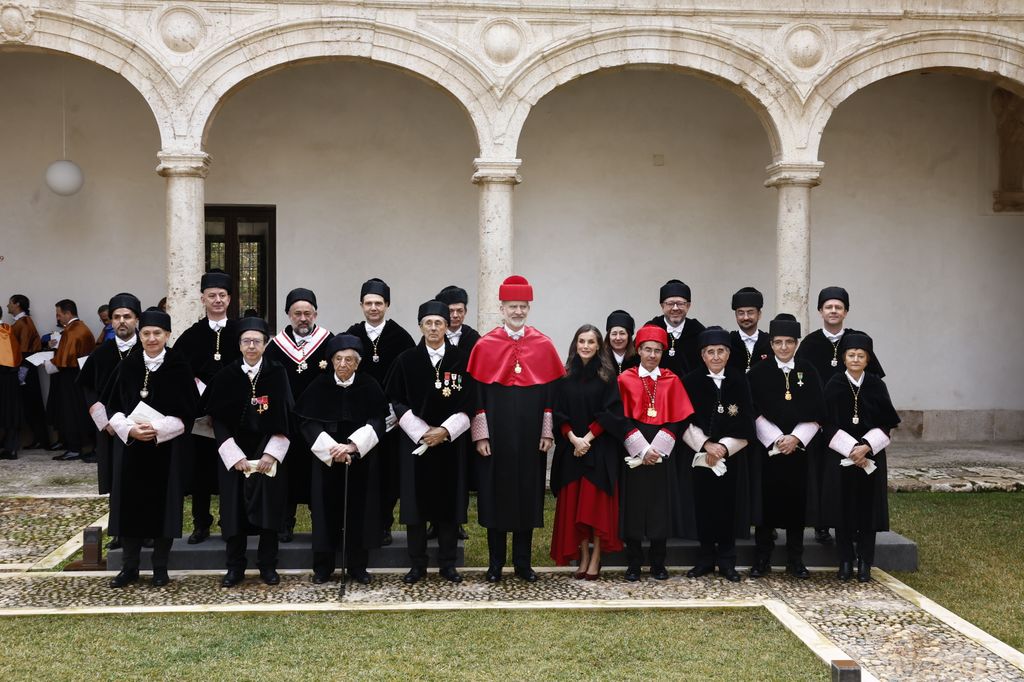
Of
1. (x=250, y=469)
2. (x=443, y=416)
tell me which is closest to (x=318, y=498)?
(x=250, y=469)

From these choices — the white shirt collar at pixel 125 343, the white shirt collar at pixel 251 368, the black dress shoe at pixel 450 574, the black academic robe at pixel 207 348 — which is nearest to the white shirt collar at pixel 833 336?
the black dress shoe at pixel 450 574

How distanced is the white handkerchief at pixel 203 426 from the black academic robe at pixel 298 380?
0.53 meters

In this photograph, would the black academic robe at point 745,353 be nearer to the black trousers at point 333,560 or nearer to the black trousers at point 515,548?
the black trousers at point 515,548

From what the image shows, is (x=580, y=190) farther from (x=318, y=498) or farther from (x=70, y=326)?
(x=318, y=498)

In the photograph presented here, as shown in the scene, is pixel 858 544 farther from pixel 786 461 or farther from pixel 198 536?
pixel 198 536

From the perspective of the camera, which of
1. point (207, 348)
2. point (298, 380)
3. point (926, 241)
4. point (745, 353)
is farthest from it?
point (926, 241)

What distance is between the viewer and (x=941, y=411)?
12.3 m

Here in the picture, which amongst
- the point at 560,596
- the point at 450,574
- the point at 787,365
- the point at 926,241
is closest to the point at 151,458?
the point at 450,574

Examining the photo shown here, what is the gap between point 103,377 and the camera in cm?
646

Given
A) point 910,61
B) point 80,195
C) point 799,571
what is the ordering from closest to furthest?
point 799,571 < point 910,61 < point 80,195

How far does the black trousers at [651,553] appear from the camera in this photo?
6359 millimetres

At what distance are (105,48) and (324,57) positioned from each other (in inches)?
77.6

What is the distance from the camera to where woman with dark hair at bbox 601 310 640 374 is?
6.66 meters

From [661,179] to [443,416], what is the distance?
22.0ft
